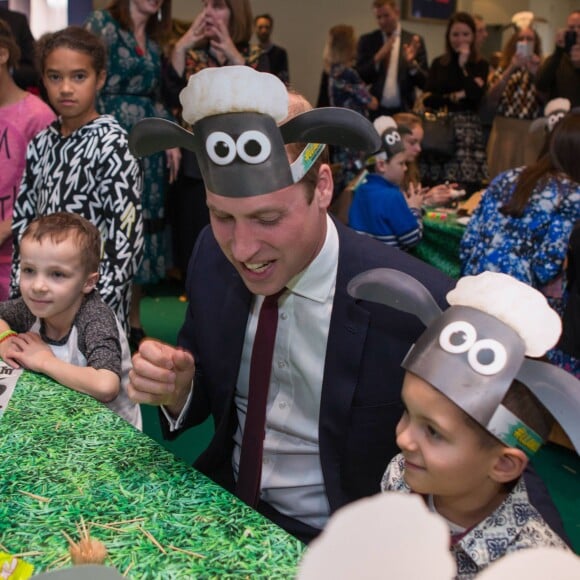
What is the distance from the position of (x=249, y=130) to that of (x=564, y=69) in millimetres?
4913

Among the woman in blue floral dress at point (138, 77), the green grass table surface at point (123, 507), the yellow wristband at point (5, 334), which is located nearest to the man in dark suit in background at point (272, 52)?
the woman in blue floral dress at point (138, 77)

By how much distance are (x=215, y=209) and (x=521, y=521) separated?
68cm

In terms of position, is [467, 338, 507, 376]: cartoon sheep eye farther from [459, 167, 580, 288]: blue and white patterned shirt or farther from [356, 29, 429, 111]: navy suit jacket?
[356, 29, 429, 111]: navy suit jacket

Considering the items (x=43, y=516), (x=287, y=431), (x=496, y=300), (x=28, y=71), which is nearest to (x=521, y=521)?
(x=496, y=300)

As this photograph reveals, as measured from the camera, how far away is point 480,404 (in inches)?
37.7

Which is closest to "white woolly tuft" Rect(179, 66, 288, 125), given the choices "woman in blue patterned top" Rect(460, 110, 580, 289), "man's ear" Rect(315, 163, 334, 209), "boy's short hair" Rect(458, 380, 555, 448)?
"man's ear" Rect(315, 163, 334, 209)

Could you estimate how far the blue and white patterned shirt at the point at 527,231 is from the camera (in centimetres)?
314

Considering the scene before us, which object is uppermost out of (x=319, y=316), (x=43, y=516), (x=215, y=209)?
(x=215, y=209)

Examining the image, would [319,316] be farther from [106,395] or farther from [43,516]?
[43,516]

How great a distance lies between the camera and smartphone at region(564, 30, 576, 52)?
555cm

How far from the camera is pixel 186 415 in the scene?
155 centimetres

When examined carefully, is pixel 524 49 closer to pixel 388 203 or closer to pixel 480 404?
pixel 388 203

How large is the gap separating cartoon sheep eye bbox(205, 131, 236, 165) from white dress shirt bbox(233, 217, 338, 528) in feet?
1.07

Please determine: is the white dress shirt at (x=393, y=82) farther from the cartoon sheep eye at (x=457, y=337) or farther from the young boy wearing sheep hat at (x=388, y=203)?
the cartoon sheep eye at (x=457, y=337)
